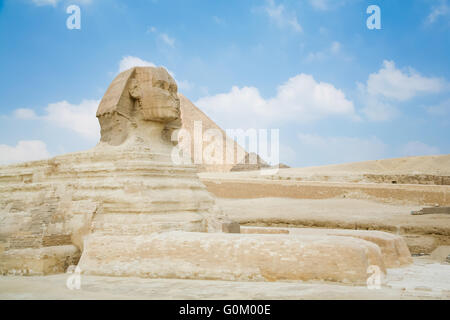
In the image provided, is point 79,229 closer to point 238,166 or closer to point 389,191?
point 389,191

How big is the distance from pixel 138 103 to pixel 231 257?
3.91m

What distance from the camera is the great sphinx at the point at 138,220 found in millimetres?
5168

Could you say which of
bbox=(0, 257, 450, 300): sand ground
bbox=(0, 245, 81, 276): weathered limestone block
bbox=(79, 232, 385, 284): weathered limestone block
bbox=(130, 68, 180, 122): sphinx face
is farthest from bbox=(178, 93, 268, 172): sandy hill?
bbox=(0, 257, 450, 300): sand ground

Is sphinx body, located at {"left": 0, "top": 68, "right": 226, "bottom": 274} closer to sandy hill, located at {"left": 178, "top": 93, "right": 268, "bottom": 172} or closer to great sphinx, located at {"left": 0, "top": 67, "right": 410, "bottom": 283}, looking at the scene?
great sphinx, located at {"left": 0, "top": 67, "right": 410, "bottom": 283}

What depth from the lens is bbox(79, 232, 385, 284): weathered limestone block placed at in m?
4.94

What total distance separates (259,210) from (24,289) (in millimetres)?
10411

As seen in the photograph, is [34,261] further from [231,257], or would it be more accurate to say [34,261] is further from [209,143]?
[209,143]

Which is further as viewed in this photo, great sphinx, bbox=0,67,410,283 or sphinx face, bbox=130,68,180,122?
sphinx face, bbox=130,68,180,122

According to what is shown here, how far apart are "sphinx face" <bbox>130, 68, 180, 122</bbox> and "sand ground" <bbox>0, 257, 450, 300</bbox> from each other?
3.19 meters

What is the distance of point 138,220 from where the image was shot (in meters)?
6.43

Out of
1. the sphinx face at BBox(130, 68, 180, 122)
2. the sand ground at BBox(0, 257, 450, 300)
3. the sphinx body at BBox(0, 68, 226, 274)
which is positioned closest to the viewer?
the sand ground at BBox(0, 257, 450, 300)

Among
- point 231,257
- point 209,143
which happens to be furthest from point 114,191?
point 209,143
